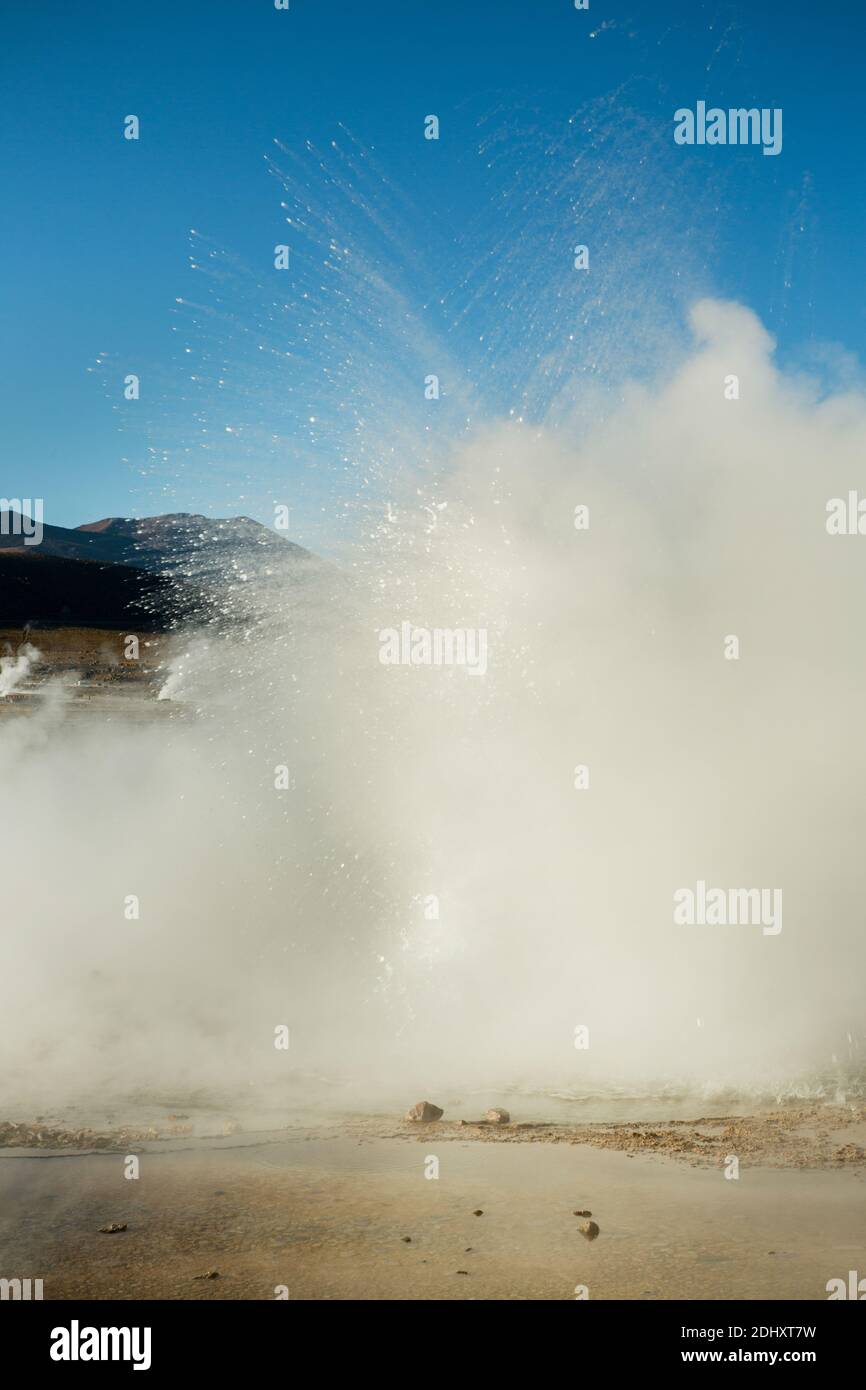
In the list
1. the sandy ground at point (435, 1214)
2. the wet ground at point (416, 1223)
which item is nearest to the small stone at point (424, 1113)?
the sandy ground at point (435, 1214)

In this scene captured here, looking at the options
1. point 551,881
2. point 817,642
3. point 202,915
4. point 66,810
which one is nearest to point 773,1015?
point 551,881

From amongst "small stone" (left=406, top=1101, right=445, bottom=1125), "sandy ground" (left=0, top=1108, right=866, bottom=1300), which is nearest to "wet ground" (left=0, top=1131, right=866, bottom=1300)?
"sandy ground" (left=0, top=1108, right=866, bottom=1300)

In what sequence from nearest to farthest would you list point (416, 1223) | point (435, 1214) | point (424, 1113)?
point (416, 1223) → point (435, 1214) → point (424, 1113)

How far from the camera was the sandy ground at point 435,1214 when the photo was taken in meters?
5.76

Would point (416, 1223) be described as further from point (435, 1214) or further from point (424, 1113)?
point (424, 1113)

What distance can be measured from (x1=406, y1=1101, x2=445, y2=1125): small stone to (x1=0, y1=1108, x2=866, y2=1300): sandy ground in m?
0.18

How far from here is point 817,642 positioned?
12438 mm

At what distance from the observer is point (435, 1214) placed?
21.8 feet

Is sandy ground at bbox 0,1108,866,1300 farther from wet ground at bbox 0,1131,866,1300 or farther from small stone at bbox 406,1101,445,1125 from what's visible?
small stone at bbox 406,1101,445,1125

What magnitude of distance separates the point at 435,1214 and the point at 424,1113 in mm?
1809

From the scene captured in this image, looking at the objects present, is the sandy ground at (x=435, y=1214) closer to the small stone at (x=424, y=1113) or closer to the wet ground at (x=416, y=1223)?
the wet ground at (x=416, y=1223)

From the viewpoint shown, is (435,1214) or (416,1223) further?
(435,1214)

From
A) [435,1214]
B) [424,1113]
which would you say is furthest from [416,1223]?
[424,1113]

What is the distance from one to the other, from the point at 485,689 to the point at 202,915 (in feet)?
15.9
